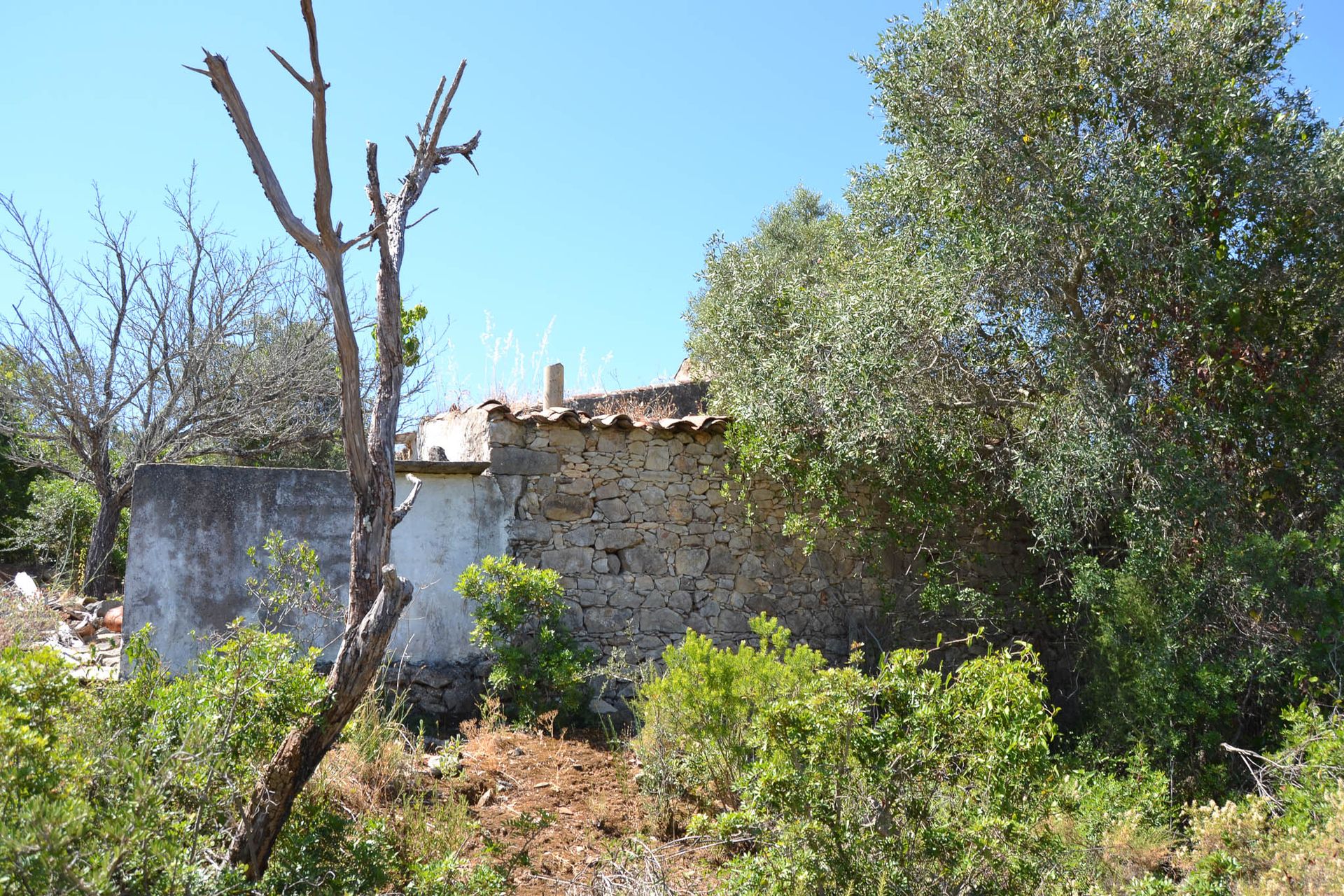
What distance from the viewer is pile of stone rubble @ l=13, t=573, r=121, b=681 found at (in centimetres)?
740

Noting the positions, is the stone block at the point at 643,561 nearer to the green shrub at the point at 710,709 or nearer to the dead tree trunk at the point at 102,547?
the green shrub at the point at 710,709

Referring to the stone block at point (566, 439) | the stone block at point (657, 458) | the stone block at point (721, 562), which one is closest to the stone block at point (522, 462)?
the stone block at point (566, 439)

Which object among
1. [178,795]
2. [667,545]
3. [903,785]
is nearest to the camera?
[178,795]

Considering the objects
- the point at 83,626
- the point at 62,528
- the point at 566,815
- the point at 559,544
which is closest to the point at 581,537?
the point at 559,544

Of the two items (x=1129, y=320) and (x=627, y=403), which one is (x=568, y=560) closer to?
(x=627, y=403)

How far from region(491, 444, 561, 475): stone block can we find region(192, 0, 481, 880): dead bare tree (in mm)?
3527

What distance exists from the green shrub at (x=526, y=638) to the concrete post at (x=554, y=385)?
3173 millimetres

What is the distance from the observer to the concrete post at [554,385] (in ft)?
32.3

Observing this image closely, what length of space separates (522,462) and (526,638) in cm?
153

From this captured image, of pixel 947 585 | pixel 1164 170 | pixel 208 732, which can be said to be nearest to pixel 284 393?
pixel 947 585

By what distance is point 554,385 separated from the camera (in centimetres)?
988

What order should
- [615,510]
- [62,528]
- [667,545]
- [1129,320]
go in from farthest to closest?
[62,528] → [667,545] → [615,510] → [1129,320]

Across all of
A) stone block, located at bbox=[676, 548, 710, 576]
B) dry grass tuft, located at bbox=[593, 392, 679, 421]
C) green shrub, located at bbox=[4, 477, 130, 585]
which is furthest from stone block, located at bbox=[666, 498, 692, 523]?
green shrub, located at bbox=[4, 477, 130, 585]

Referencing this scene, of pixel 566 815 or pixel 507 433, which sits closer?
pixel 566 815
